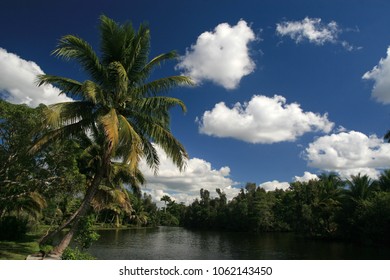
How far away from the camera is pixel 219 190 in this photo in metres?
106

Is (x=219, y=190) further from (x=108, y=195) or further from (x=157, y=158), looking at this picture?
(x=157, y=158)

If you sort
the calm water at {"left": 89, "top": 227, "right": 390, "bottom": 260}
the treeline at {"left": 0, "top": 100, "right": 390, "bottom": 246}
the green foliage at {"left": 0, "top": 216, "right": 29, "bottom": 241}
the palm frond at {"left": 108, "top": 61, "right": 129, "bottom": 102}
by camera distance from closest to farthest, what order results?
the palm frond at {"left": 108, "top": 61, "right": 129, "bottom": 102} → the treeline at {"left": 0, "top": 100, "right": 390, "bottom": 246} → the green foliage at {"left": 0, "top": 216, "right": 29, "bottom": 241} → the calm water at {"left": 89, "top": 227, "right": 390, "bottom": 260}

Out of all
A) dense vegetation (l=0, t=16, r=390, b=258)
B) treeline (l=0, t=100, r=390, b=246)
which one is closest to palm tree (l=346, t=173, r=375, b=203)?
treeline (l=0, t=100, r=390, b=246)

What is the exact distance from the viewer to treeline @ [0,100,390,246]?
1459cm

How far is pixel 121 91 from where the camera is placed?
1261 cm

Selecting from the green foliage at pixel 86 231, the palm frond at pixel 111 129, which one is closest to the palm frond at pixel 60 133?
the palm frond at pixel 111 129

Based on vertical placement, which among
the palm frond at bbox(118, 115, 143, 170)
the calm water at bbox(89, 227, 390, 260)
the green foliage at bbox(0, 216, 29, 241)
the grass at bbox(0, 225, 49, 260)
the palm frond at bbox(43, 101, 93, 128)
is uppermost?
the palm frond at bbox(43, 101, 93, 128)

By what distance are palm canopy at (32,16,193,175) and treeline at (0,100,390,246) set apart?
1763mm

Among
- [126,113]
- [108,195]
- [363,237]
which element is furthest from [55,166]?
[363,237]

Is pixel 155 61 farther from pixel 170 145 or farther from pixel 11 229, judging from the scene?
pixel 11 229

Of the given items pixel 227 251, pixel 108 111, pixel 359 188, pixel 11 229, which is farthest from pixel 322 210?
pixel 108 111

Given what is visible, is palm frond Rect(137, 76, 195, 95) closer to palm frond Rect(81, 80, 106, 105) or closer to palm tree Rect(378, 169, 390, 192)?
palm frond Rect(81, 80, 106, 105)

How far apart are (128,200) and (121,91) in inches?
870

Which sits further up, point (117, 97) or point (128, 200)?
point (117, 97)
